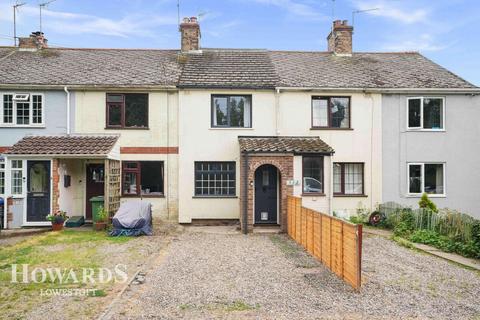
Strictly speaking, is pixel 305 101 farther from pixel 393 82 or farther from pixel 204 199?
pixel 204 199

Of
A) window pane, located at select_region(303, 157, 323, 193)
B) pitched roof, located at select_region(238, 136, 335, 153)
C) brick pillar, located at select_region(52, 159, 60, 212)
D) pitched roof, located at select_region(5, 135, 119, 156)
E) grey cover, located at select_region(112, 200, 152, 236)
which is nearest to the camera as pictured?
grey cover, located at select_region(112, 200, 152, 236)

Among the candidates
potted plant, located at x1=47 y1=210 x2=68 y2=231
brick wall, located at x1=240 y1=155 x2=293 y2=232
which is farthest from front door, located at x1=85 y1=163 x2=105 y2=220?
brick wall, located at x1=240 y1=155 x2=293 y2=232

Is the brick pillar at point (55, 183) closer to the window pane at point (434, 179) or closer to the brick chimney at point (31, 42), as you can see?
the brick chimney at point (31, 42)

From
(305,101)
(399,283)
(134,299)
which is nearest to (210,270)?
(134,299)

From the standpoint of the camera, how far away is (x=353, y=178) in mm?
17766

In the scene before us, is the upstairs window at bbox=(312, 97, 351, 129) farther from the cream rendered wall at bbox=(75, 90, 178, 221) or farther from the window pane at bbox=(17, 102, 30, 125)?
the window pane at bbox=(17, 102, 30, 125)

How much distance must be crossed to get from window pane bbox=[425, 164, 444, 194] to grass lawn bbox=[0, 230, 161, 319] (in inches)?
495


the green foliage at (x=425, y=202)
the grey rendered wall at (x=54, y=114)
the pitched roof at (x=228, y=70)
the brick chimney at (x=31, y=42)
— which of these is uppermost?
the brick chimney at (x=31, y=42)

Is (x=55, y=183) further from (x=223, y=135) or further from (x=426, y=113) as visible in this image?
(x=426, y=113)

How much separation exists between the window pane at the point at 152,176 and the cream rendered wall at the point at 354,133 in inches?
Result: 221

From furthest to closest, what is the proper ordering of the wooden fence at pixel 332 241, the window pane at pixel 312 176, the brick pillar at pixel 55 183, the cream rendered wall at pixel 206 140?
1. the cream rendered wall at pixel 206 140
2. the window pane at pixel 312 176
3. the brick pillar at pixel 55 183
4. the wooden fence at pixel 332 241

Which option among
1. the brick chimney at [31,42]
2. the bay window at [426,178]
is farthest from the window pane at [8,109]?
the bay window at [426,178]

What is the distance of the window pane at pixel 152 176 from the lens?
17250 mm

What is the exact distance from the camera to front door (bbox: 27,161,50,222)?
1580cm
